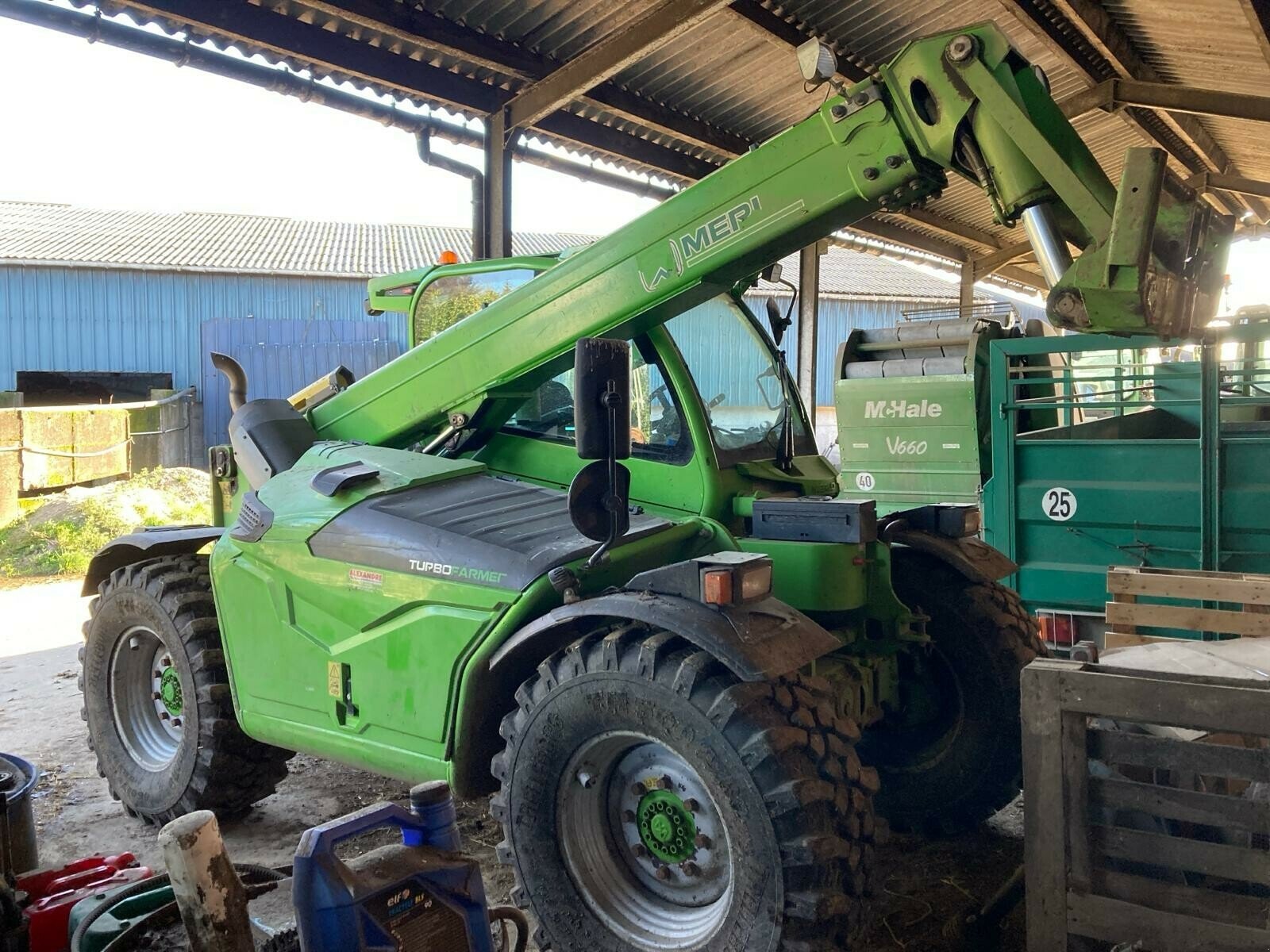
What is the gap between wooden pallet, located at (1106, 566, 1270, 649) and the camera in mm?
4090

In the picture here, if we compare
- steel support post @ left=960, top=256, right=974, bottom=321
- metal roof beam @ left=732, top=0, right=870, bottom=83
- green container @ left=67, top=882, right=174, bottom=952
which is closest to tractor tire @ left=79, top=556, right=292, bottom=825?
green container @ left=67, top=882, right=174, bottom=952

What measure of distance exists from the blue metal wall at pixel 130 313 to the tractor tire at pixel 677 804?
19.5 metres

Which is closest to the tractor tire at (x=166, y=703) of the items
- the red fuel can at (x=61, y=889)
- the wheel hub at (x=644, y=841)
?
the red fuel can at (x=61, y=889)

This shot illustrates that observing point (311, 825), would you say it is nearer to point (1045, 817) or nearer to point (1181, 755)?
point (1045, 817)

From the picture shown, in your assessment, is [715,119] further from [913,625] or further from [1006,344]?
[913,625]

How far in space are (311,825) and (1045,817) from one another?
327 centimetres

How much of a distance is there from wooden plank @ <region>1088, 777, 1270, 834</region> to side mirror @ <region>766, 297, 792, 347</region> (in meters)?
2.50

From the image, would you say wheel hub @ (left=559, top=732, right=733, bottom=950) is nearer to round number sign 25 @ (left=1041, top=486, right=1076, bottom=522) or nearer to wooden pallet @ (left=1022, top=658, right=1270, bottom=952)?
wooden pallet @ (left=1022, top=658, right=1270, bottom=952)

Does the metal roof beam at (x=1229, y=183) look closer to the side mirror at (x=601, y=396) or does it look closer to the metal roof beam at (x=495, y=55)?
the metal roof beam at (x=495, y=55)

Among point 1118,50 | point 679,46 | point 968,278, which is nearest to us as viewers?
point 679,46

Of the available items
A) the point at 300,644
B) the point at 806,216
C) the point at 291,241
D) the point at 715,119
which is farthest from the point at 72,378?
the point at 806,216

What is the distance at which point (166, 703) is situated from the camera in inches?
192

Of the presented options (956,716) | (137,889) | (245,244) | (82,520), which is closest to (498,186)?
(956,716)

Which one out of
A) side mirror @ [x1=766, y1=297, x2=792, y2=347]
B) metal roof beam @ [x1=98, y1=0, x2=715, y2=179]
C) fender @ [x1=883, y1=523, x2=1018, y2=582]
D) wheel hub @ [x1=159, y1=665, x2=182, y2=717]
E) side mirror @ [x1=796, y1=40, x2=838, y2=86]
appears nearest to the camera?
side mirror @ [x1=796, y1=40, x2=838, y2=86]
